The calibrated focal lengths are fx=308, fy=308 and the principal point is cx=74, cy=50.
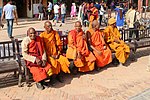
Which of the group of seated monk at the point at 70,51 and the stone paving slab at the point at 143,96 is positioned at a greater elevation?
the group of seated monk at the point at 70,51

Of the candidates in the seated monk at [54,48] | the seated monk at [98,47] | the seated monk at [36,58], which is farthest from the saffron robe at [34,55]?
the seated monk at [98,47]

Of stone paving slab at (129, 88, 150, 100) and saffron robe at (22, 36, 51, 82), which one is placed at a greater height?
saffron robe at (22, 36, 51, 82)

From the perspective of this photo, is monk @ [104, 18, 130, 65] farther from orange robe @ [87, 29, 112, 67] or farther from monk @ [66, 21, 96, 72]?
monk @ [66, 21, 96, 72]

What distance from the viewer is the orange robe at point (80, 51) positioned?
706cm

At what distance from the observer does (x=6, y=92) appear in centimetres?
625

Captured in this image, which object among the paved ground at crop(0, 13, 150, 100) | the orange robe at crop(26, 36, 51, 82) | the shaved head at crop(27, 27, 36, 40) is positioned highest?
the shaved head at crop(27, 27, 36, 40)

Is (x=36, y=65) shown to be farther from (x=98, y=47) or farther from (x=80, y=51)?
(x=98, y=47)

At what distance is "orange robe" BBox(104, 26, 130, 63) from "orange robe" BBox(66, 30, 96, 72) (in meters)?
0.95

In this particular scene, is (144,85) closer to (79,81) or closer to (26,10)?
(79,81)

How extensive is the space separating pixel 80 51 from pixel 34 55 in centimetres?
127

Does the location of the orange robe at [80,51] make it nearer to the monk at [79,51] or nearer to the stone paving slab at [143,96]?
the monk at [79,51]

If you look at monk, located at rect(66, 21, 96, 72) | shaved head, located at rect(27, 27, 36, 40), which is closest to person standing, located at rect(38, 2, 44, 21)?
monk, located at rect(66, 21, 96, 72)

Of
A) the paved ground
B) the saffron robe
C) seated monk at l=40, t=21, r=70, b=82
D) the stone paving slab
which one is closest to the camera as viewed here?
the stone paving slab

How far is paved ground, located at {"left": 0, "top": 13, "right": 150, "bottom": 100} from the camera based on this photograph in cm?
607
